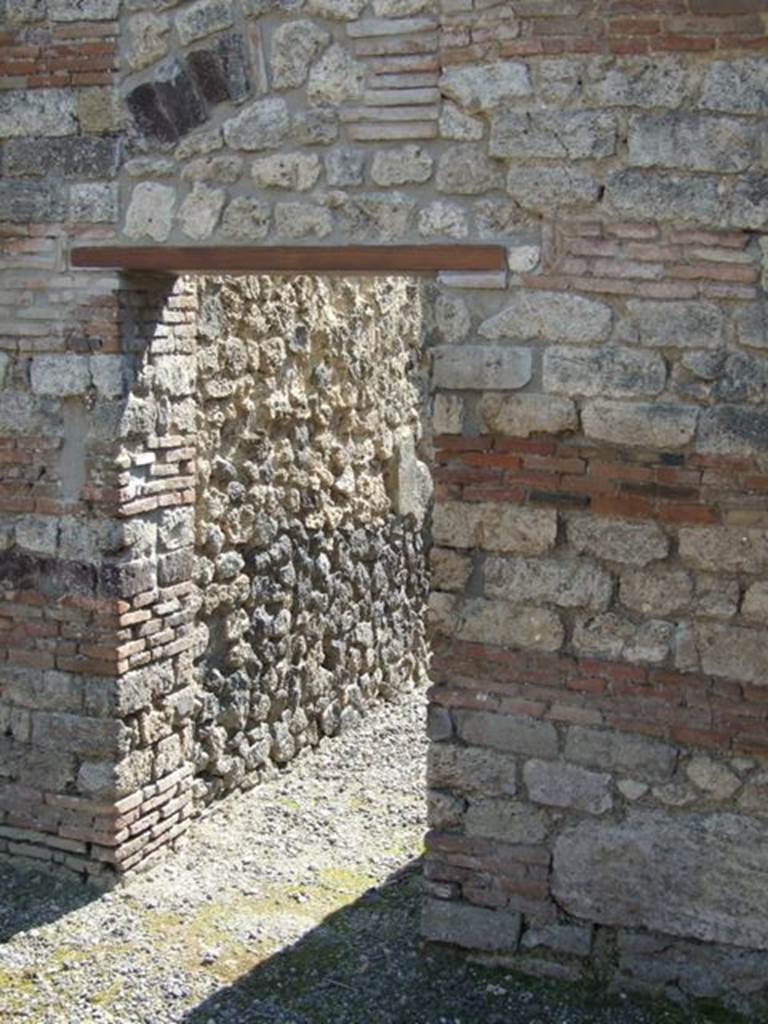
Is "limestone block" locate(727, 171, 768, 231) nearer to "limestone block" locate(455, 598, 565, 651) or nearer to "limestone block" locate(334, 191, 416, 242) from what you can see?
"limestone block" locate(334, 191, 416, 242)

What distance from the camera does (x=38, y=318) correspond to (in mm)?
5129

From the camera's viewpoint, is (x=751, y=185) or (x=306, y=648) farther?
(x=306, y=648)

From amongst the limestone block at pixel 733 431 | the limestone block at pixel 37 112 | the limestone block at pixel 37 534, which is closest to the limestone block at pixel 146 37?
the limestone block at pixel 37 112

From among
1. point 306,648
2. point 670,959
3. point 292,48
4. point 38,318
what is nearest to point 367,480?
point 306,648

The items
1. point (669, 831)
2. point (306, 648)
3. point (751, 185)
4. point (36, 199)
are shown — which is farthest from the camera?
point (306, 648)

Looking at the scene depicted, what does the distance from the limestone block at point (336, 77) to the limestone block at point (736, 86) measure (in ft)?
3.75

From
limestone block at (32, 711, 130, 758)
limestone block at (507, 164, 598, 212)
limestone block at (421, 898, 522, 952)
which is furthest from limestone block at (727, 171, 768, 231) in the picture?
limestone block at (32, 711, 130, 758)

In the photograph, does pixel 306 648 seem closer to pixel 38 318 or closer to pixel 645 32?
pixel 38 318

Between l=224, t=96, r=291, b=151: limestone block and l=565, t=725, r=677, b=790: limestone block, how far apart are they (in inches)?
88.1

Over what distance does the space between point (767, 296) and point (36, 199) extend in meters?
2.71

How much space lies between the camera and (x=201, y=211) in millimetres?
4762

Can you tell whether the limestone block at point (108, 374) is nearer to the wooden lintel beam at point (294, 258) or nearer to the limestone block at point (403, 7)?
the wooden lintel beam at point (294, 258)

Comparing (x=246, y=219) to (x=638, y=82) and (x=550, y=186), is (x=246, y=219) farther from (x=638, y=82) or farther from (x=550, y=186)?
(x=638, y=82)

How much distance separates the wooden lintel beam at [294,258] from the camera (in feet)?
14.3
